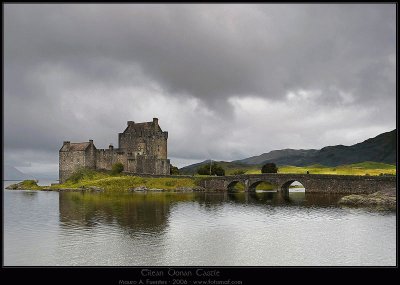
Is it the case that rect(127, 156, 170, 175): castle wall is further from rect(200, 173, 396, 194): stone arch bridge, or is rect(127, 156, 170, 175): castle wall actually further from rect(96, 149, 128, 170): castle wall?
rect(200, 173, 396, 194): stone arch bridge

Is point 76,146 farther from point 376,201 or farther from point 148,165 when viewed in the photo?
point 376,201

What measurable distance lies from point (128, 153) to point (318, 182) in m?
52.2

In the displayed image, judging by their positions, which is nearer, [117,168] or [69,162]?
[117,168]

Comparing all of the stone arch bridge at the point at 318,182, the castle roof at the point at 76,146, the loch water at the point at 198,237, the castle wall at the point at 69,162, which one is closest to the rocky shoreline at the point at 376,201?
the loch water at the point at 198,237

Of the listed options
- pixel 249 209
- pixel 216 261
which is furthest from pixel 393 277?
pixel 249 209

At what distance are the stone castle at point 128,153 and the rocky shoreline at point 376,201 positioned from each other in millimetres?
57028

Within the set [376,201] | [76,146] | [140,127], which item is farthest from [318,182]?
[76,146]

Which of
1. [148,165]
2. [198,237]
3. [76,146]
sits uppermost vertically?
[76,146]

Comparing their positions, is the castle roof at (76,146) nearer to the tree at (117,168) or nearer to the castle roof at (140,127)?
the tree at (117,168)

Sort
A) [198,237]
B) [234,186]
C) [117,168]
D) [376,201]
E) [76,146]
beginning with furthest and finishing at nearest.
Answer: [76,146], [117,168], [234,186], [376,201], [198,237]

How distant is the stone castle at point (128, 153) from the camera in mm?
112312

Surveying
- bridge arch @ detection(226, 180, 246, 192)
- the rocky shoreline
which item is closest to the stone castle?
bridge arch @ detection(226, 180, 246, 192)

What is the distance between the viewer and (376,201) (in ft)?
201

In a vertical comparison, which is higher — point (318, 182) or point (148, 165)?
point (148, 165)
